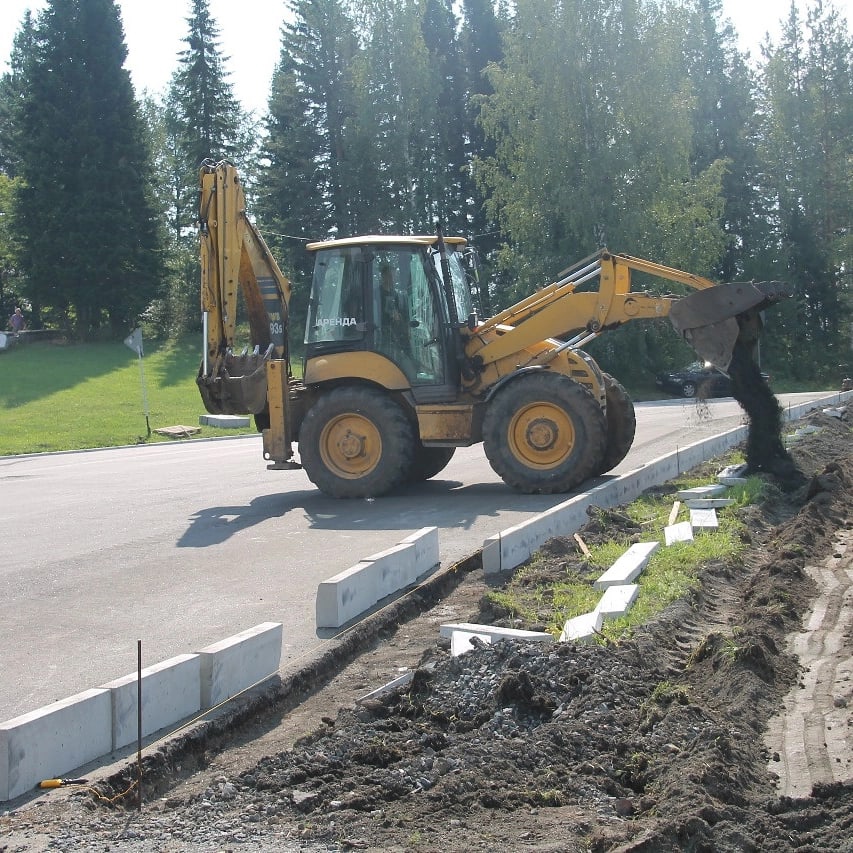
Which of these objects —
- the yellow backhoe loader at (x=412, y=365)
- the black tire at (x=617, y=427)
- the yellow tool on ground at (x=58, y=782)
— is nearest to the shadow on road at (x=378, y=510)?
the yellow backhoe loader at (x=412, y=365)

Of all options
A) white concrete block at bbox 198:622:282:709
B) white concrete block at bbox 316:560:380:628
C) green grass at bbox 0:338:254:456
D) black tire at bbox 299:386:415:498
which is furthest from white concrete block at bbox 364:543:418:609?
green grass at bbox 0:338:254:456

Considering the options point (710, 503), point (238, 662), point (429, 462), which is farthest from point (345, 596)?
point (429, 462)

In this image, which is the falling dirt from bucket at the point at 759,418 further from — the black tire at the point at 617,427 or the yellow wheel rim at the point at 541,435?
the yellow wheel rim at the point at 541,435

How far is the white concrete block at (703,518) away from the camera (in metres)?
10.7

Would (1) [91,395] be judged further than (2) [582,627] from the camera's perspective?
Yes

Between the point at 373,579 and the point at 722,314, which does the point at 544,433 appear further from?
the point at 373,579

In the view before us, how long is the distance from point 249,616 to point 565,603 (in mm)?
2288

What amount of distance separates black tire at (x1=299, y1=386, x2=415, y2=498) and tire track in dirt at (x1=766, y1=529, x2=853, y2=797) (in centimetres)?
674

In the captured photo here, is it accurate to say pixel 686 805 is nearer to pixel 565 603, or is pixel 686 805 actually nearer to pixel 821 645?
pixel 821 645

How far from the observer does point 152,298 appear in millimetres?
Result: 51188

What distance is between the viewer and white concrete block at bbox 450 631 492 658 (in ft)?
21.8

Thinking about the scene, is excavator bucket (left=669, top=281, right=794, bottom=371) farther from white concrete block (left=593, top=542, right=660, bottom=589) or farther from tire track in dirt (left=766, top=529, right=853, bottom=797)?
tire track in dirt (left=766, top=529, right=853, bottom=797)

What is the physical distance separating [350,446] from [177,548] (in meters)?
3.76

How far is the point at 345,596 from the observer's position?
25.7 feet
